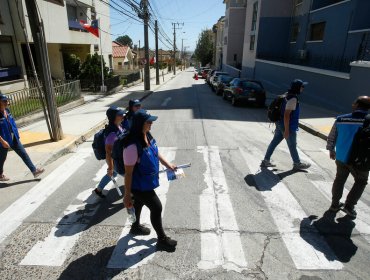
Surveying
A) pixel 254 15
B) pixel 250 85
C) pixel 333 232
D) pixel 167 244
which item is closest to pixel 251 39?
pixel 254 15

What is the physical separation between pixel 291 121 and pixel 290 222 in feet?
7.98

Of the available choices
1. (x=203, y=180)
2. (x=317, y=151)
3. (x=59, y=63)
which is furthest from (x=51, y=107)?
(x=59, y=63)

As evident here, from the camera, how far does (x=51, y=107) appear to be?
800 centimetres

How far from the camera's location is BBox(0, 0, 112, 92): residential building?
14.9 meters

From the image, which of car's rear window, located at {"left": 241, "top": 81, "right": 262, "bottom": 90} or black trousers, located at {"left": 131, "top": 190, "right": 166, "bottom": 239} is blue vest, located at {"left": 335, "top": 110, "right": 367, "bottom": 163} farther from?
car's rear window, located at {"left": 241, "top": 81, "right": 262, "bottom": 90}

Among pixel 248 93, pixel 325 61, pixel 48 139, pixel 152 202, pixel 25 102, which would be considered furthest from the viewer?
pixel 325 61

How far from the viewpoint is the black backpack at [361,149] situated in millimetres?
4016

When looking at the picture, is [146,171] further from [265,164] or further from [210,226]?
[265,164]

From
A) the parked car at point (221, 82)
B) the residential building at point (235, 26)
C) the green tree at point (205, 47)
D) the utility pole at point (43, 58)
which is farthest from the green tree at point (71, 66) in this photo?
the green tree at point (205, 47)

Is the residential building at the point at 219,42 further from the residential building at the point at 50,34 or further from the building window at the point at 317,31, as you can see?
the building window at the point at 317,31

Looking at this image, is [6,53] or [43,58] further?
[6,53]

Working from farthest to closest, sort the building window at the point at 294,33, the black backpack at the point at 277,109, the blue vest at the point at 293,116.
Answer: the building window at the point at 294,33 < the black backpack at the point at 277,109 < the blue vest at the point at 293,116

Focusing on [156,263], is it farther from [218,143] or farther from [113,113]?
[218,143]

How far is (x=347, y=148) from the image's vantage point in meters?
4.25
